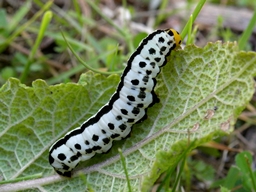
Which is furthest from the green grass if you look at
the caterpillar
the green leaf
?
the caterpillar

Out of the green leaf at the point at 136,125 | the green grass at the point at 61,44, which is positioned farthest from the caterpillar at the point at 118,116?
the green grass at the point at 61,44

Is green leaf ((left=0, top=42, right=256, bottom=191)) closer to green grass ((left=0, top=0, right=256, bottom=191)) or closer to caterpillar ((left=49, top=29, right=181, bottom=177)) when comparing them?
caterpillar ((left=49, top=29, right=181, bottom=177))

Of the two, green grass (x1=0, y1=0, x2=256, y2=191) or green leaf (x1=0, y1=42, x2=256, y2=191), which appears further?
green grass (x1=0, y1=0, x2=256, y2=191)

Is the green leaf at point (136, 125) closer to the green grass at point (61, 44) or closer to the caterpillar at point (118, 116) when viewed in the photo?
the caterpillar at point (118, 116)

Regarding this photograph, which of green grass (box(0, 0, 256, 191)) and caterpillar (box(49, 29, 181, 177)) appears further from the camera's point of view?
green grass (box(0, 0, 256, 191))

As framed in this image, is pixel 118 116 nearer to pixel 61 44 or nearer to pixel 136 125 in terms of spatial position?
pixel 136 125
